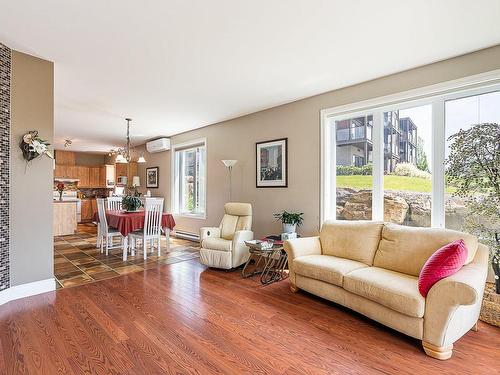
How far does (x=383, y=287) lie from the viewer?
227cm

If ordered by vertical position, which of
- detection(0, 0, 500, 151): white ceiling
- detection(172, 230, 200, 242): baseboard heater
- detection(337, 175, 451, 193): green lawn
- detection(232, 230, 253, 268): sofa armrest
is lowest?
detection(172, 230, 200, 242): baseboard heater

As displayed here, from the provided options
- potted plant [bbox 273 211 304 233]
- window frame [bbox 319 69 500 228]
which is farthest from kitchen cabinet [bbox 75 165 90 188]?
window frame [bbox 319 69 500 228]

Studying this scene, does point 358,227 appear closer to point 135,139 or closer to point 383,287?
point 383,287

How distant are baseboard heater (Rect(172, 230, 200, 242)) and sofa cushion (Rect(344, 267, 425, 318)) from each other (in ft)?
13.7

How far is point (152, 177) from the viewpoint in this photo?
25.1 feet

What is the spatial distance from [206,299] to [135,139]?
569 centimetres

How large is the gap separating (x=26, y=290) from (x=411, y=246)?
158 inches

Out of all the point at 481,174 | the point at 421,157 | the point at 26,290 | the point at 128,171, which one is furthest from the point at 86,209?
the point at 481,174

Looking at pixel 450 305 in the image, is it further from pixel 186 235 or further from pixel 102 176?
pixel 102 176

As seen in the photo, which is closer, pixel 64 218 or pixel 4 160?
pixel 4 160

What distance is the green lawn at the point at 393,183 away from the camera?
10.4ft

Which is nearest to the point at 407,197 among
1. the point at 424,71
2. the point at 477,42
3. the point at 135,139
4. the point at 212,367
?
the point at 424,71

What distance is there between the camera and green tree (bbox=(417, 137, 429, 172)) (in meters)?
3.13

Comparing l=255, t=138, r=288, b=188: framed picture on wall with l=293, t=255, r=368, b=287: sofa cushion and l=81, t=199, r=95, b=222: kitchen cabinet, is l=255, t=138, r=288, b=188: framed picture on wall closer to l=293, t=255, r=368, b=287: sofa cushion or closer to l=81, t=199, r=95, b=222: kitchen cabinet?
l=293, t=255, r=368, b=287: sofa cushion
